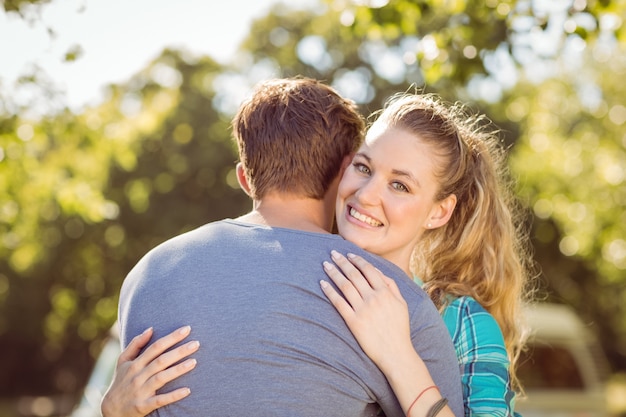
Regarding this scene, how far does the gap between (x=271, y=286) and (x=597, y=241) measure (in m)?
19.6

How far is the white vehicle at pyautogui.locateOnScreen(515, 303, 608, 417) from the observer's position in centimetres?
1279

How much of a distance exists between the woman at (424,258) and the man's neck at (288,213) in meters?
0.19

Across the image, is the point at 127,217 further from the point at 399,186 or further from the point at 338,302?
the point at 338,302

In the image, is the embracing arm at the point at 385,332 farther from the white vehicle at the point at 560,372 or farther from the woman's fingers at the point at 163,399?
the white vehicle at the point at 560,372

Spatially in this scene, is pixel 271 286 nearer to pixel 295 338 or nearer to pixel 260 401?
pixel 295 338

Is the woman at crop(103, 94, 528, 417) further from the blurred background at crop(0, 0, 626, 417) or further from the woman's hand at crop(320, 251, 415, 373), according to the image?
the blurred background at crop(0, 0, 626, 417)

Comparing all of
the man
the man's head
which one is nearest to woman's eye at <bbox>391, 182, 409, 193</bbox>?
the man's head

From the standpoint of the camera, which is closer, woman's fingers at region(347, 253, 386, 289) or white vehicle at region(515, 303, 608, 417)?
woman's fingers at region(347, 253, 386, 289)

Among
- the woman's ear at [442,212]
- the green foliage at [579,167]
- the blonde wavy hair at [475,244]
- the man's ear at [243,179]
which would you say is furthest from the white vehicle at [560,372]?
the man's ear at [243,179]

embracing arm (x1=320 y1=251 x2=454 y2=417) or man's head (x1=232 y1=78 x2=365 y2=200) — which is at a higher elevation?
man's head (x1=232 y1=78 x2=365 y2=200)

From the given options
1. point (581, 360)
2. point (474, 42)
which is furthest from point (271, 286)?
point (581, 360)

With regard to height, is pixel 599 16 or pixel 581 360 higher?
pixel 599 16

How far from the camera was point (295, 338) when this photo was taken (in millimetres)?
2410

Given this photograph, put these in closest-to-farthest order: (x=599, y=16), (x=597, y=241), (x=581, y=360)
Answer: (x=599, y=16) < (x=581, y=360) < (x=597, y=241)
